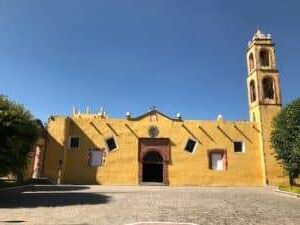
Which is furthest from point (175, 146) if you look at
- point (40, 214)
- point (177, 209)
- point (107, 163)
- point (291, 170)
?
point (40, 214)

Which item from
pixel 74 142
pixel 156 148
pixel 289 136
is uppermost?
pixel 74 142

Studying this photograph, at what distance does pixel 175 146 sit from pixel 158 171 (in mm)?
2814

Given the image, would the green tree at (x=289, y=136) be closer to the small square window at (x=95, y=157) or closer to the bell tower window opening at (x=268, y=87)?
the bell tower window opening at (x=268, y=87)

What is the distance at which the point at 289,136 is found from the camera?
1067 inches

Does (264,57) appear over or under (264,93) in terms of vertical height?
over

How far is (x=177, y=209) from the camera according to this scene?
14.1 meters

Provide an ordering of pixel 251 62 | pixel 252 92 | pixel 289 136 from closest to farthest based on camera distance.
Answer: pixel 289 136, pixel 252 92, pixel 251 62

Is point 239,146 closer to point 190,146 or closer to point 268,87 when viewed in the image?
point 190,146

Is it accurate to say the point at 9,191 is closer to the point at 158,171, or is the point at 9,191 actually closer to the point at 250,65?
the point at 158,171

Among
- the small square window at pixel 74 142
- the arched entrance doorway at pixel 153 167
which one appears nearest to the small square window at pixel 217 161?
the arched entrance doorway at pixel 153 167

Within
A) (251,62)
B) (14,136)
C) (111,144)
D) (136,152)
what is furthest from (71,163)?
(251,62)

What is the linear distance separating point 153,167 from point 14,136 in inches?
702

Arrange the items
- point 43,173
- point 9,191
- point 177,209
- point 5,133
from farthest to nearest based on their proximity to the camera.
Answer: point 43,173 → point 9,191 → point 5,133 → point 177,209

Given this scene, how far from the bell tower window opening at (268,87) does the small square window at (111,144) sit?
15.5m
